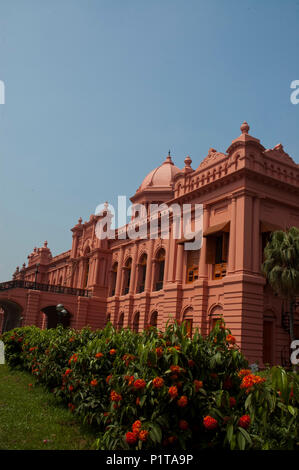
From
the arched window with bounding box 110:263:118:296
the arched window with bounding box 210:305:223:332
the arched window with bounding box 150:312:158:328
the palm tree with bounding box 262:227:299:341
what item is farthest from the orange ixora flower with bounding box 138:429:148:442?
the arched window with bounding box 110:263:118:296

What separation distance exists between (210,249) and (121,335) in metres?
14.6

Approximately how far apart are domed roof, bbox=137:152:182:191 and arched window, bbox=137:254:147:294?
10.0 metres

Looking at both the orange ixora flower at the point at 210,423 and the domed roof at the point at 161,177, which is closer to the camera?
the orange ixora flower at the point at 210,423

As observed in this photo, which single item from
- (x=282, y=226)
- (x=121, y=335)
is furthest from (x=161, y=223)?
(x=121, y=335)

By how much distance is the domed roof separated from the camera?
38.8 metres

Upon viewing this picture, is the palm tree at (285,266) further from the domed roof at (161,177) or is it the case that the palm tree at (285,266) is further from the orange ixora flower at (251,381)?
the domed roof at (161,177)

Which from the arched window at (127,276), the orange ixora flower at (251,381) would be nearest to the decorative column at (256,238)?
the arched window at (127,276)

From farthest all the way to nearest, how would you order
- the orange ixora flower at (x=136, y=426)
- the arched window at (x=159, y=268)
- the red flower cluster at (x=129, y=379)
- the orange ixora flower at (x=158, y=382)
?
1. the arched window at (x=159, y=268)
2. the red flower cluster at (x=129, y=379)
3. the orange ixora flower at (x=158, y=382)
4. the orange ixora flower at (x=136, y=426)

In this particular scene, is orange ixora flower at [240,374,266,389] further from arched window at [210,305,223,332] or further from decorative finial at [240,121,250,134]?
decorative finial at [240,121,250,134]

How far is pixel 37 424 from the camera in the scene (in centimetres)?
765

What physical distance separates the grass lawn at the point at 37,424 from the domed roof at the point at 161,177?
2960cm

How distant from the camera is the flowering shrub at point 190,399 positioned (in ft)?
15.1

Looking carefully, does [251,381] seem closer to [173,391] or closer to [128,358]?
[173,391]

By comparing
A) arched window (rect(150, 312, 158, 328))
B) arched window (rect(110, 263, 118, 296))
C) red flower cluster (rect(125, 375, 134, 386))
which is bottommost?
red flower cluster (rect(125, 375, 134, 386))
